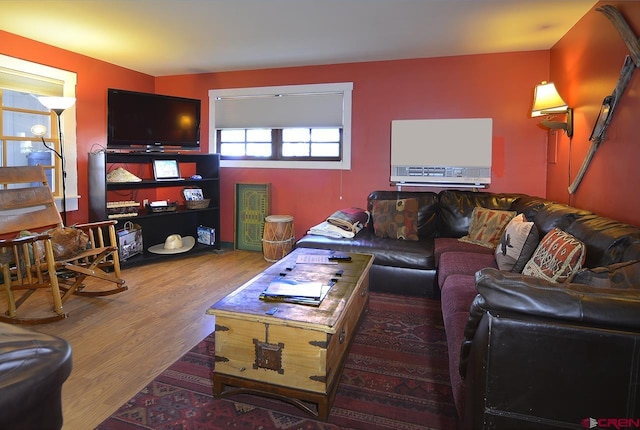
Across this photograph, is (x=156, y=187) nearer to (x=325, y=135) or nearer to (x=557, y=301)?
(x=325, y=135)

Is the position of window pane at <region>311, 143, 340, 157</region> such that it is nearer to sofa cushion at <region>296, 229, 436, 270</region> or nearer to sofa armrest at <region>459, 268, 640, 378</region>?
sofa cushion at <region>296, 229, 436, 270</region>

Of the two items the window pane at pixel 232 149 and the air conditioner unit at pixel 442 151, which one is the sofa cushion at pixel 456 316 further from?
the window pane at pixel 232 149

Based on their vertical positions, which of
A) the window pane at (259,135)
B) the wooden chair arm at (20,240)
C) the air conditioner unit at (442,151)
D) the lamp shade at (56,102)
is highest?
the lamp shade at (56,102)

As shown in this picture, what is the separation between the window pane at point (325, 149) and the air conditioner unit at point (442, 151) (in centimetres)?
70

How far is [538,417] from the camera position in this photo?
115cm


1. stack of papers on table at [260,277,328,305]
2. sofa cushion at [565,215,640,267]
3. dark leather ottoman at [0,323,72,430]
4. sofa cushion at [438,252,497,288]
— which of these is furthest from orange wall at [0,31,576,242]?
dark leather ottoman at [0,323,72,430]

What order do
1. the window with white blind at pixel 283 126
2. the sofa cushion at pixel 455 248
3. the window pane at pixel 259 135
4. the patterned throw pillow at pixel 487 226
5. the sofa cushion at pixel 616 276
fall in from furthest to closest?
1. the window pane at pixel 259 135
2. the window with white blind at pixel 283 126
3. the patterned throw pillow at pixel 487 226
4. the sofa cushion at pixel 455 248
5. the sofa cushion at pixel 616 276

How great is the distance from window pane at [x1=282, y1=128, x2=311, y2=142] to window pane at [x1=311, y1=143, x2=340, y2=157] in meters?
0.13

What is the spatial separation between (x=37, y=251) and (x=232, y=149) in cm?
270

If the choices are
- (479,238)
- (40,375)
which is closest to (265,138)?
(479,238)

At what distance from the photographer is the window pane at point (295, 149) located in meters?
4.89

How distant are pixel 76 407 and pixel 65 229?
1755 mm

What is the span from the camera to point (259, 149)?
16.7 ft

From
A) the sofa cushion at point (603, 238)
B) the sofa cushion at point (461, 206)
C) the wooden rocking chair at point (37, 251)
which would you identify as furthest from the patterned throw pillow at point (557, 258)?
the wooden rocking chair at point (37, 251)
